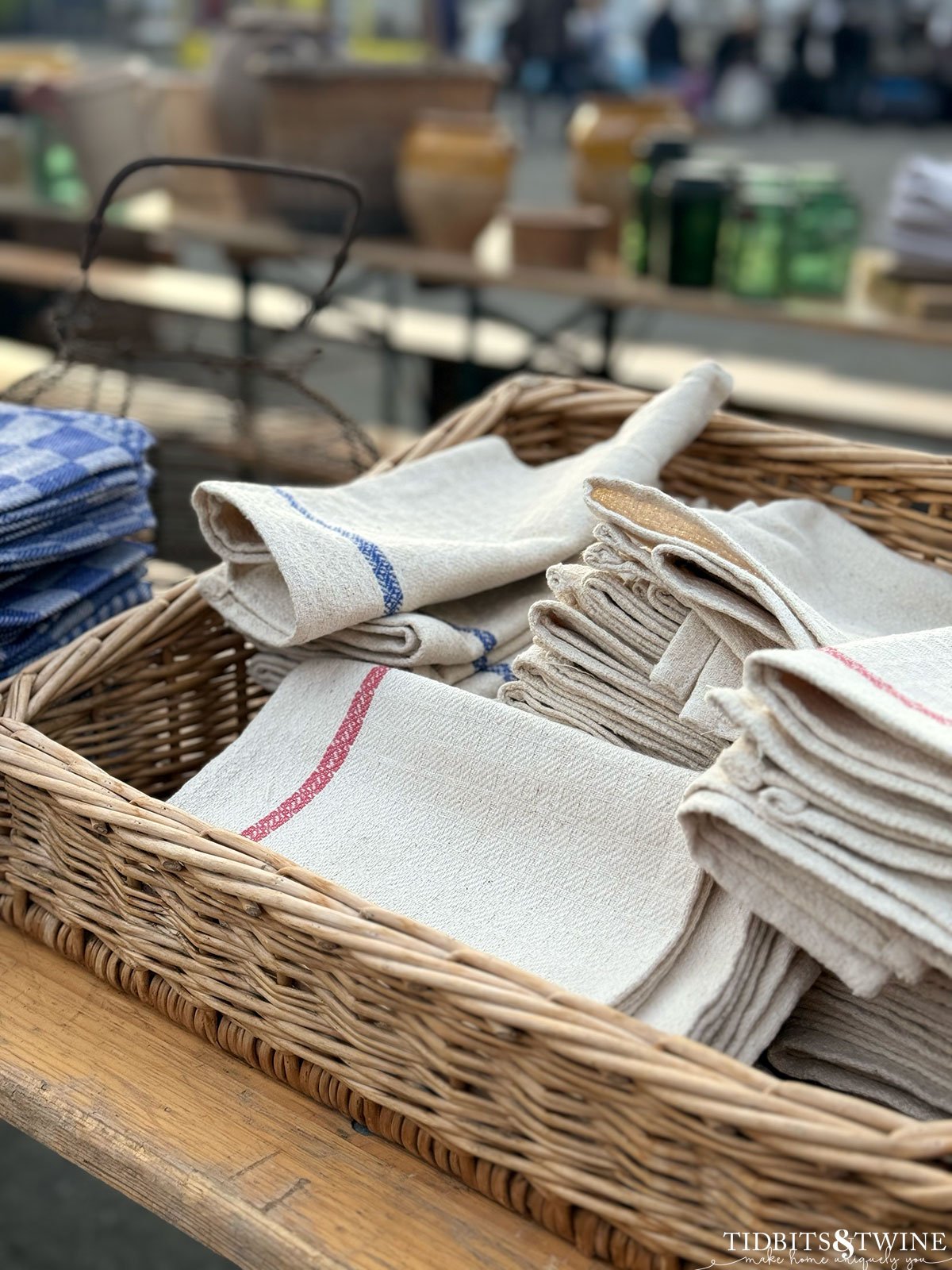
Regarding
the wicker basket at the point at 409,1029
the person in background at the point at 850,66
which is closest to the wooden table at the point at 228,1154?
the wicker basket at the point at 409,1029

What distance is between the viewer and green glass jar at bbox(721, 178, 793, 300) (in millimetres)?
1983

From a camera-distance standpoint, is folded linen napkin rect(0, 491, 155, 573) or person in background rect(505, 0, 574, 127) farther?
person in background rect(505, 0, 574, 127)

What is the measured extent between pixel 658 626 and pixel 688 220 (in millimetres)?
1574

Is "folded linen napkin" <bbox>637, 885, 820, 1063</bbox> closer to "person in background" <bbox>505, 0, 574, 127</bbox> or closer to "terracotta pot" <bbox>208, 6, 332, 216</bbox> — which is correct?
"terracotta pot" <bbox>208, 6, 332, 216</bbox>

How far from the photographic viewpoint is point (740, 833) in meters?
0.49

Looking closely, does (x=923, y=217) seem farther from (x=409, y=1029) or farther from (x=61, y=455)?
(x=409, y=1029)

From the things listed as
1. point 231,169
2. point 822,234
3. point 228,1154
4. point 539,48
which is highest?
point 539,48

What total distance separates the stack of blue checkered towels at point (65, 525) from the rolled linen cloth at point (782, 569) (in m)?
0.29

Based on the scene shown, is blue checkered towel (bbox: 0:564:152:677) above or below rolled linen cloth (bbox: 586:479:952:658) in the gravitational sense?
below

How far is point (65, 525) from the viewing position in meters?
0.79

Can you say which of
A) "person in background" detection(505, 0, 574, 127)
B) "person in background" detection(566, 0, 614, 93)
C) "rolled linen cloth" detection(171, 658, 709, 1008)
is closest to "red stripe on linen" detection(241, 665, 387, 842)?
"rolled linen cloth" detection(171, 658, 709, 1008)

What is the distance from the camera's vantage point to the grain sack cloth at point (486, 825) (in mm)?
533

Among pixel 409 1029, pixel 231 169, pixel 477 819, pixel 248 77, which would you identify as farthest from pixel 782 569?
pixel 248 77

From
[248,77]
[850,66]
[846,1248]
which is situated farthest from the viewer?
[850,66]
